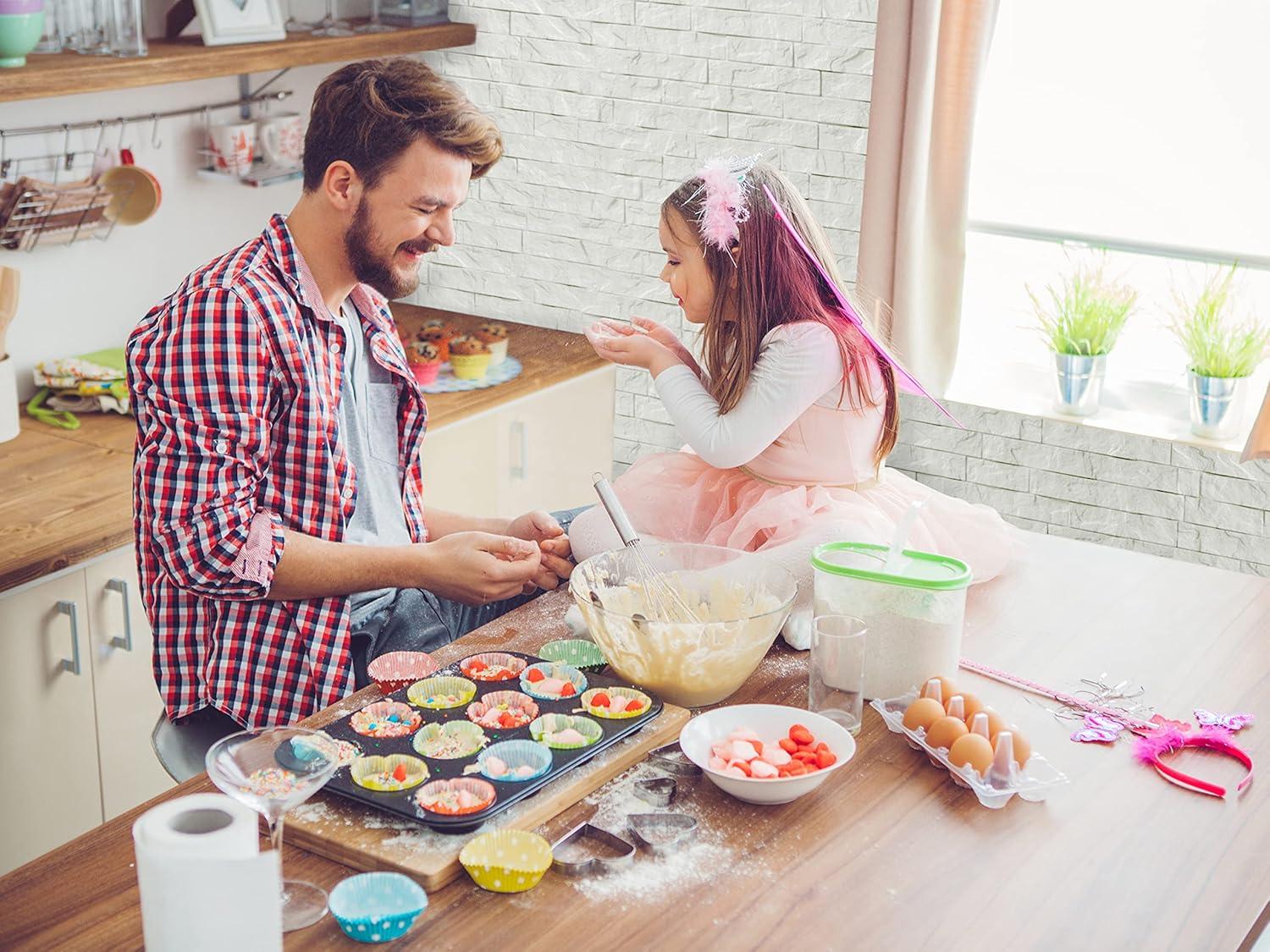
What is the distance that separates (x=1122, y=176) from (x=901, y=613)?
183 centimetres

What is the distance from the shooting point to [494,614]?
215 cm

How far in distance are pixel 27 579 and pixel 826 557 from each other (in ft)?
4.03

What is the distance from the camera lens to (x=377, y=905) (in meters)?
1.17

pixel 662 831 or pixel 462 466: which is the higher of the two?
pixel 662 831

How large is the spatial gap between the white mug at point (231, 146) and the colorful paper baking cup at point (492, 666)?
1.86 metres

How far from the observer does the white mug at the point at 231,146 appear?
306cm

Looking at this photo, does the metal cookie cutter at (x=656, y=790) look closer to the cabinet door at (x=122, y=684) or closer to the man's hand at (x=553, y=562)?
the man's hand at (x=553, y=562)

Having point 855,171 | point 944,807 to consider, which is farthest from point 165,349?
point 855,171

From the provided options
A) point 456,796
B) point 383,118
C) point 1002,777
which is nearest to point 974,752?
point 1002,777

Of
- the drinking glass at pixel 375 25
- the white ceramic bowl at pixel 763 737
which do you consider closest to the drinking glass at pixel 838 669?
the white ceramic bowl at pixel 763 737

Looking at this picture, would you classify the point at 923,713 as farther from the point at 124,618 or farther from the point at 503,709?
the point at 124,618

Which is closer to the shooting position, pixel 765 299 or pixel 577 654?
pixel 577 654

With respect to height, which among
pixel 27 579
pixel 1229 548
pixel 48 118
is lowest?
pixel 1229 548

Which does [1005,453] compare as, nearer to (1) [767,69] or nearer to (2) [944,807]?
(1) [767,69]
